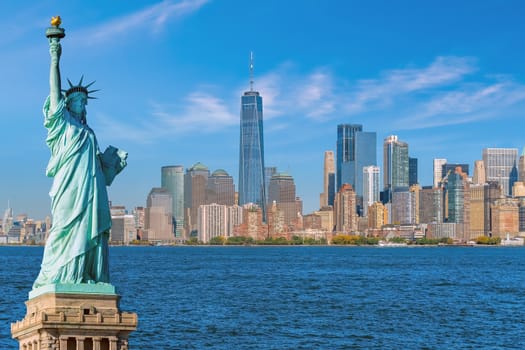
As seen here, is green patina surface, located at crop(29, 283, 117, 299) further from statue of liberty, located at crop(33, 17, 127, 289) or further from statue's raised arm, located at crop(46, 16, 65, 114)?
statue's raised arm, located at crop(46, 16, 65, 114)

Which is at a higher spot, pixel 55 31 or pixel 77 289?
pixel 55 31

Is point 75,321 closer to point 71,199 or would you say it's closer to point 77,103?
point 71,199

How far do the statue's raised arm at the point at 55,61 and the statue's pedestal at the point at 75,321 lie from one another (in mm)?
3886

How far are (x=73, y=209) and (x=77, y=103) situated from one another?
244cm

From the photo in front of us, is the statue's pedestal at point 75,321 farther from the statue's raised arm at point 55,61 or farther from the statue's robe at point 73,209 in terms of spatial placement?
the statue's raised arm at point 55,61

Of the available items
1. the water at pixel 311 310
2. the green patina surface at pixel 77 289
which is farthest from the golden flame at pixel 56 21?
the water at pixel 311 310

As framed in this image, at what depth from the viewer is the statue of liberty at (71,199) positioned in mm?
27328

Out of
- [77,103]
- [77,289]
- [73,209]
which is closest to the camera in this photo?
[77,289]

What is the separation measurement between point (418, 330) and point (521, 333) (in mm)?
5897

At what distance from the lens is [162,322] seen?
240ft

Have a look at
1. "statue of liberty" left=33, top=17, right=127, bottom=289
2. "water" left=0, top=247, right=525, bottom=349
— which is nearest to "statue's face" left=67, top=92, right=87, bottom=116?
"statue of liberty" left=33, top=17, right=127, bottom=289

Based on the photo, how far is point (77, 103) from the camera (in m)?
28.3

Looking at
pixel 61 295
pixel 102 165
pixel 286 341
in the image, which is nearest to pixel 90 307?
pixel 61 295

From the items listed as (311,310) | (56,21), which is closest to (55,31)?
(56,21)
